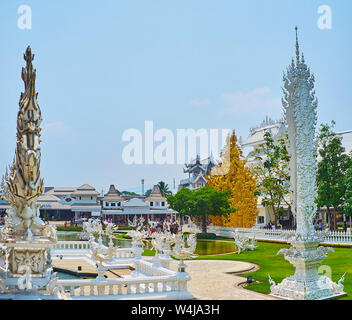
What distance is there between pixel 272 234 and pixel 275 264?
12.2 metres

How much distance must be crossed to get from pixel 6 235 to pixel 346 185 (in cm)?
2479

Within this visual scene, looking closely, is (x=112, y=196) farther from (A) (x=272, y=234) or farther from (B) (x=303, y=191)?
(B) (x=303, y=191)

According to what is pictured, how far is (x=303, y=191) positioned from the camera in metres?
11.7

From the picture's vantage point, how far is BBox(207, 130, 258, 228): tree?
35.7 m

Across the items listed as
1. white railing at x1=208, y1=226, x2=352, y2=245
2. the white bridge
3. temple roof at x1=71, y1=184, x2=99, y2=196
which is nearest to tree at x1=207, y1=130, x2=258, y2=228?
white railing at x1=208, y1=226, x2=352, y2=245

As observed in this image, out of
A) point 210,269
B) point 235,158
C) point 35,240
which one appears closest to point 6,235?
point 35,240

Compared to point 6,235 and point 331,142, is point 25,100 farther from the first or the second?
point 331,142

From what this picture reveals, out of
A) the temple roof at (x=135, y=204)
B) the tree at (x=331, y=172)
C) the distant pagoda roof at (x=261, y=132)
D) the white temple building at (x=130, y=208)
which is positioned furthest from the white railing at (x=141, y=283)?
the temple roof at (x=135, y=204)

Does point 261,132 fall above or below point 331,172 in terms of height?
above

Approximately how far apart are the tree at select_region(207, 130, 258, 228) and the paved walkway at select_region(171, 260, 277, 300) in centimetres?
1643

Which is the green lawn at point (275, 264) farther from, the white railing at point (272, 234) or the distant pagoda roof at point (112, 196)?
the distant pagoda roof at point (112, 196)

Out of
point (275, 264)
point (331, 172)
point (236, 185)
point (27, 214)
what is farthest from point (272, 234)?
point (27, 214)

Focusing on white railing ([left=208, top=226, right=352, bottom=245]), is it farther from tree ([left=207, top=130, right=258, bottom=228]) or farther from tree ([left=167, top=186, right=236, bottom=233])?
tree ([left=167, top=186, right=236, bottom=233])
